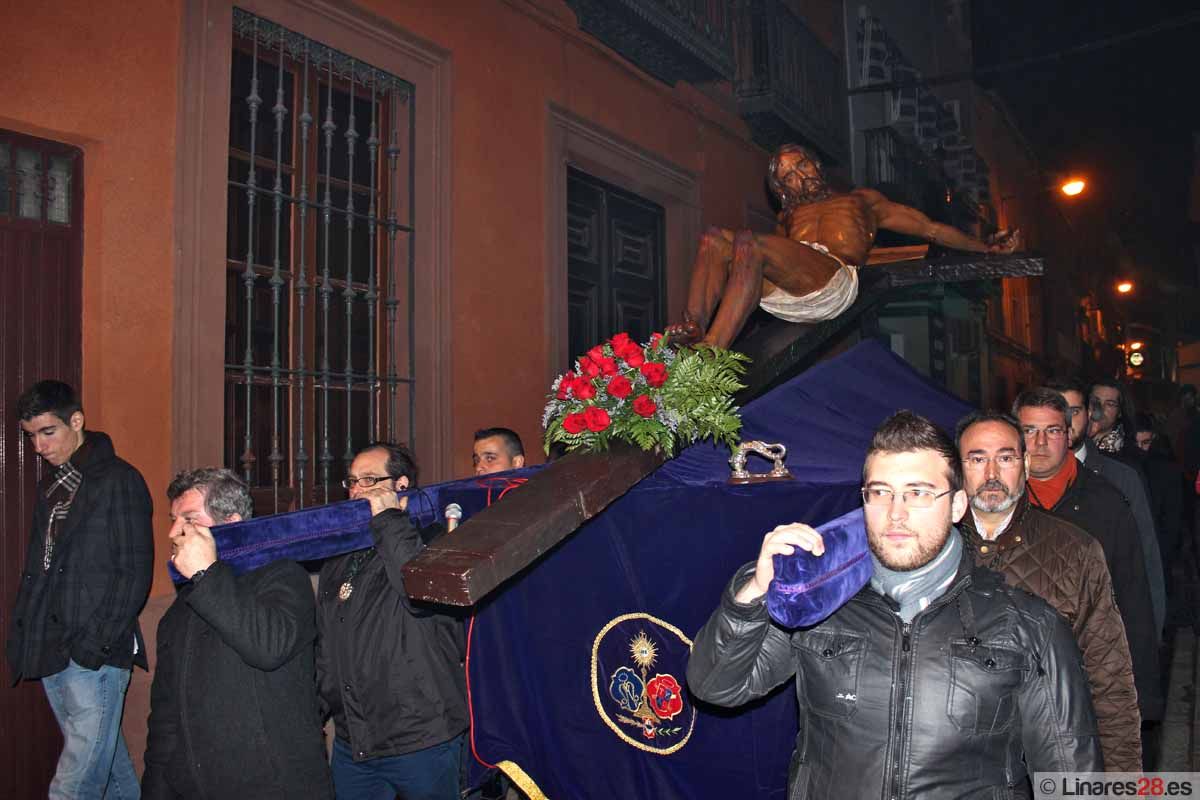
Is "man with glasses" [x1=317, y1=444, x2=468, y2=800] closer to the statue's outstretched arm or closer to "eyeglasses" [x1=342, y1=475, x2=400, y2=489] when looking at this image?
"eyeglasses" [x1=342, y1=475, x2=400, y2=489]

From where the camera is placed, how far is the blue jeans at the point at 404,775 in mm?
3248

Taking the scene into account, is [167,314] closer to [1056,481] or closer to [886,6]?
[1056,481]

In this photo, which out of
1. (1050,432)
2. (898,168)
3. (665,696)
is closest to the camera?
(665,696)

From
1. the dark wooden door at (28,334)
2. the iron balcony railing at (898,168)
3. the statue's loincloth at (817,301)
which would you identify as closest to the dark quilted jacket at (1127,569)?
the statue's loincloth at (817,301)

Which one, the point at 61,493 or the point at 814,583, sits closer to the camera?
the point at 814,583

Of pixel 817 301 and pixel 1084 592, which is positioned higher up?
pixel 817 301

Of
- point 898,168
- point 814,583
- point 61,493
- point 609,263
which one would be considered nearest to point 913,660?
point 814,583

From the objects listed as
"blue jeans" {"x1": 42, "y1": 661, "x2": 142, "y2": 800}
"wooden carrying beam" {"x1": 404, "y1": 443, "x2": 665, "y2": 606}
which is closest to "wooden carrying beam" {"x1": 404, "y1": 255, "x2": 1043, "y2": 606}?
"wooden carrying beam" {"x1": 404, "y1": 443, "x2": 665, "y2": 606}

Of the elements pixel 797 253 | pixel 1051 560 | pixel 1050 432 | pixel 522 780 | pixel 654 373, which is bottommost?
pixel 522 780

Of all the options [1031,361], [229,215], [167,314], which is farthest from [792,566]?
[1031,361]

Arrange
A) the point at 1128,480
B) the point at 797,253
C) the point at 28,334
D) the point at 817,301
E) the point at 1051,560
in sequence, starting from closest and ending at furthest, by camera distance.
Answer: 1. the point at 1051,560
2. the point at 28,334
3. the point at 1128,480
4. the point at 797,253
5. the point at 817,301

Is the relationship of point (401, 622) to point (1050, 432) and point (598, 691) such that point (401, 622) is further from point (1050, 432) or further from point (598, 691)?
point (1050, 432)

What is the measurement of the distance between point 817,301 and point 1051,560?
2.43 metres

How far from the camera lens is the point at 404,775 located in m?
3.26
